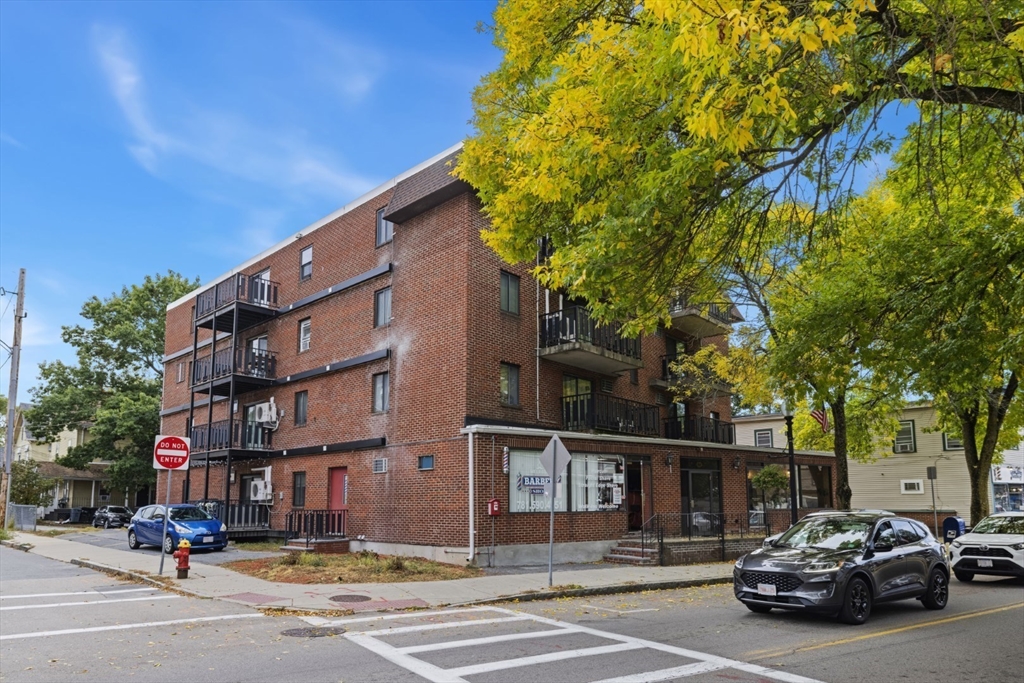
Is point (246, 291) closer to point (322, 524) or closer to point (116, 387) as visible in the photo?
point (322, 524)

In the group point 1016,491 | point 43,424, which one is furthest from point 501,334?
point 43,424

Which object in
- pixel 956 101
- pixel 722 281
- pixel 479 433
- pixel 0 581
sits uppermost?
pixel 956 101

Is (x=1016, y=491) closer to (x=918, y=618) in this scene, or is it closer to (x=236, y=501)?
(x=918, y=618)

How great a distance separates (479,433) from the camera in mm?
18406

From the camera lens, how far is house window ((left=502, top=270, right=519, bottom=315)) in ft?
70.7

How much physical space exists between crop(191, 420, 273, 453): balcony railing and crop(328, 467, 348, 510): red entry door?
13.3 ft

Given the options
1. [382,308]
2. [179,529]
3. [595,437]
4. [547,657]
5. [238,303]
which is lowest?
[547,657]

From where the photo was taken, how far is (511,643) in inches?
358

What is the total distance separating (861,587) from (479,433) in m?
9.61

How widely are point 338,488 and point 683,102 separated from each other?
1931cm

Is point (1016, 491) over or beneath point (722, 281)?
beneath

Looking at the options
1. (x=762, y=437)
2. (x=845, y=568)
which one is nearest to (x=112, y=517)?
(x=762, y=437)

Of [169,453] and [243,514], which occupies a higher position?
[169,453]

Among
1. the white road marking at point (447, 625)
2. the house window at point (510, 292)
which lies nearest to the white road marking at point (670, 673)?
the white road marking at point (447, 625)
